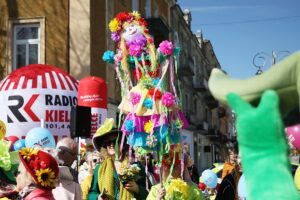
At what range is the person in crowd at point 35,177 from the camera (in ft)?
10.4

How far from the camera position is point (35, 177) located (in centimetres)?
318

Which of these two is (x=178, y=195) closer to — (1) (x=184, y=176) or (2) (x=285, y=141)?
(1) (x=184, y=176)

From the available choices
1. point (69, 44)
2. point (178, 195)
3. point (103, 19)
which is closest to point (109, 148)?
point (178, 195)

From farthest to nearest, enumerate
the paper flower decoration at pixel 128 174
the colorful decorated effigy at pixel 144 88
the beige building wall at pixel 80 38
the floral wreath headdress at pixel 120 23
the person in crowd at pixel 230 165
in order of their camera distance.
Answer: the beige building wall at pixel 80 38 → the person in crowd at pixel 230 165 → the floral wreath headdress at pixel 120 23 → the colorful decorated effigy at pixel 144 88 → the paper flower decoration at pixel 128 174

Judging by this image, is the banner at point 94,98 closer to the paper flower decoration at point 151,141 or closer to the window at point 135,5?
the paper flower decoration at point 151,141

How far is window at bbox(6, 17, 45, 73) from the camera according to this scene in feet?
45.3

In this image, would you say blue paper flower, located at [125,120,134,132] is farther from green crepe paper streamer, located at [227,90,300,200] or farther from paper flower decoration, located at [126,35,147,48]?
green crepe paper streamer, located at [227,90,300,200]

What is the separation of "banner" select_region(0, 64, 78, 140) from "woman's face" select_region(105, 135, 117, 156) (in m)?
4.24

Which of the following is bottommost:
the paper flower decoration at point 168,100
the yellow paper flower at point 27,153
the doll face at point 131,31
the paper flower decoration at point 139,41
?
the yellow paper flower at point 27,153

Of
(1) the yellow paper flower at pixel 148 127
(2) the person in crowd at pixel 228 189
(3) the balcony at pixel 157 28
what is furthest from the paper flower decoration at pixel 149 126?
(3) the balcony at pixel 157 28

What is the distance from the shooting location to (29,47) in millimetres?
13977

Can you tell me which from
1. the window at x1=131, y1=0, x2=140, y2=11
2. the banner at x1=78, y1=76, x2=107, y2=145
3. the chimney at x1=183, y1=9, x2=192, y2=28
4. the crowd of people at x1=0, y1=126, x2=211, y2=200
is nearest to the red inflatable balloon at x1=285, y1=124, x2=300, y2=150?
the crowd of people at x1=0, y1=126, x2=211, y2=200

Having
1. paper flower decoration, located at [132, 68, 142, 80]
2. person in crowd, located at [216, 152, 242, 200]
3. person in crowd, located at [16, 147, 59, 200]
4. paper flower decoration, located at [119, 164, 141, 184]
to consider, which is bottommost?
person in crowd, located at [216, 152, 242, 200]

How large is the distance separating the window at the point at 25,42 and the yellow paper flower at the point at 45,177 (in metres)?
10.9
